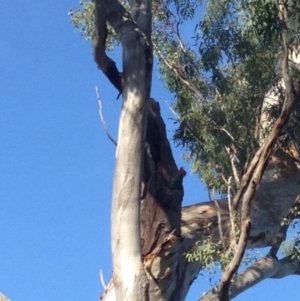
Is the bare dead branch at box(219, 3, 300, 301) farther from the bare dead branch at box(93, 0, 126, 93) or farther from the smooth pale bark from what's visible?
the bare dead branch at box(93, 0, 126, 93)

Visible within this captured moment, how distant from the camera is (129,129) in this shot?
21.0 feet

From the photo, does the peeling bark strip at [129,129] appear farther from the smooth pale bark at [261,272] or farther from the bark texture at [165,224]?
the smooth pale bark at [261,272]

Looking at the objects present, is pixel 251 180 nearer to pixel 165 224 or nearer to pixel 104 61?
pixel 165 224

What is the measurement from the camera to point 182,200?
6.96 metres

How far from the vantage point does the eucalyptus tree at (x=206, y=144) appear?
6.24 metres

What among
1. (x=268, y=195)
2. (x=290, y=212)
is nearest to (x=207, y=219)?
(x=268, y=195)

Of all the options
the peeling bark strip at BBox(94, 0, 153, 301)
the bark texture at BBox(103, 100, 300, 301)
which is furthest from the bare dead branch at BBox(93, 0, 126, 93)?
the bark texture at BBox(103, 100, 300, 301)

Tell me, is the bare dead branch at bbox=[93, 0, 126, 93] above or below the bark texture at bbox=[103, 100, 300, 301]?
above

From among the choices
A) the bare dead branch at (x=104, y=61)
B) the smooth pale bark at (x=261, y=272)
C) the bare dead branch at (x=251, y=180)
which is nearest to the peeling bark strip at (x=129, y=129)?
the bare dead branch at (x=104, y=61)

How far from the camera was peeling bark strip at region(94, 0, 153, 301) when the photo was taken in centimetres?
601

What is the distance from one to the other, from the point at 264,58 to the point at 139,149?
12.0ft

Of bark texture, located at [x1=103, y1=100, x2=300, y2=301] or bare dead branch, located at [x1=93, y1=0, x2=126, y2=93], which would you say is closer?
bark texture, located at [x1=103, y1=100, x2=300, y2=301]

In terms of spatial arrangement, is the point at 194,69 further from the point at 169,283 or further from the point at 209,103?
the point at 169,283

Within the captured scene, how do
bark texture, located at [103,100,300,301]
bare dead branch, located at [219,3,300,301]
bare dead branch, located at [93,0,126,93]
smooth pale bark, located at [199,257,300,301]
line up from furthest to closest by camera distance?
smooth pale bark, located at [199,257,300,301]
bare dead branch, located at [93,0,126,93]
bark texture, located at [103,100,300,301]
bare dead branch, located at [219,3,300,301]
